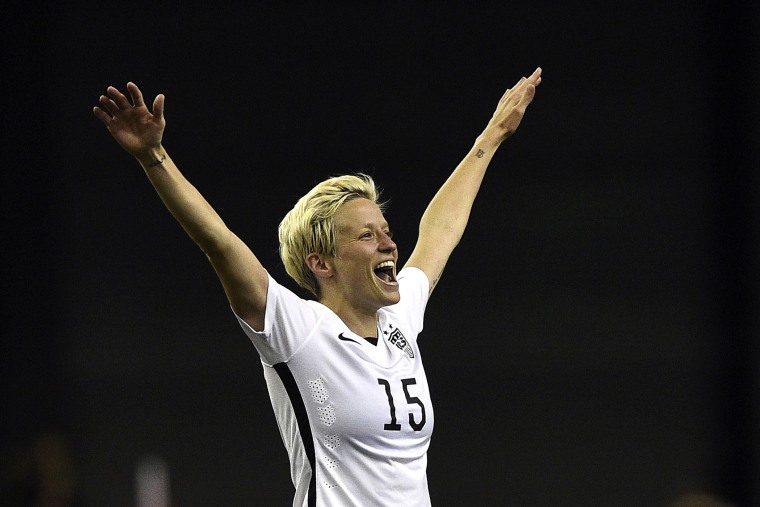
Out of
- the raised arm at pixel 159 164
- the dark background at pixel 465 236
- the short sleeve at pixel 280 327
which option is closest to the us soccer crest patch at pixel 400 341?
the short sleeve at pixel 280 327

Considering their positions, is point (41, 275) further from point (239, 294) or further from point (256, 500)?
point (239, 294)

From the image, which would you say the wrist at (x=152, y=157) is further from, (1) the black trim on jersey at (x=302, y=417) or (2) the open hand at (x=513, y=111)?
(2) the open hand at (x=513, y=111)

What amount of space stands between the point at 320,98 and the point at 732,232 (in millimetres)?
2020

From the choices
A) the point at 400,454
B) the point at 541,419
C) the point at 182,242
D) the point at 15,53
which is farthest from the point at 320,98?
the point at 400,454

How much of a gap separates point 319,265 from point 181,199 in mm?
563

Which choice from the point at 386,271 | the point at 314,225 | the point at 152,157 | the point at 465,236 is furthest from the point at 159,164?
the point at 465,236

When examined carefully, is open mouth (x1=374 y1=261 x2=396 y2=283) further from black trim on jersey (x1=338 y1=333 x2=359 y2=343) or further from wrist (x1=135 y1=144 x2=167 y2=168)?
wrist (x1=135 y1=144 x2=167 y2=168)

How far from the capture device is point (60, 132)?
5.22 metres

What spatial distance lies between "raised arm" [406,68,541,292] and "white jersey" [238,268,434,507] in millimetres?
583

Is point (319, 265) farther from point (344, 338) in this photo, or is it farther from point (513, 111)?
point (513, 111)

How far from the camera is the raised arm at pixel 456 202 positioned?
9.68 feet

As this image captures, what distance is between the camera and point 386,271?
8.48 feet

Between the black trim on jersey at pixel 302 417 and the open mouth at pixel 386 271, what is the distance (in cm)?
36

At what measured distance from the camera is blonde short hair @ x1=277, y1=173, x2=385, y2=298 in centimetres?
255
